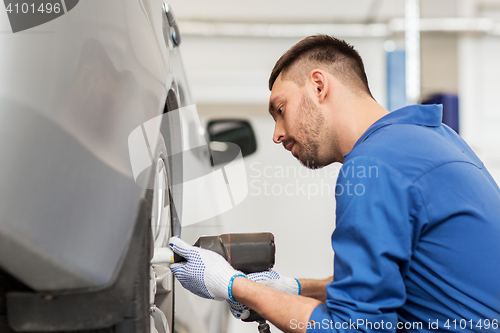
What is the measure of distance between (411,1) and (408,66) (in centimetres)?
68

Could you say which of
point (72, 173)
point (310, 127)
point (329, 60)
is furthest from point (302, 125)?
point (72, 173)

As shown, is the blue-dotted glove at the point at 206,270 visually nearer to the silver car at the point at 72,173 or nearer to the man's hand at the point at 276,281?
the man's hand at the point at 276,281

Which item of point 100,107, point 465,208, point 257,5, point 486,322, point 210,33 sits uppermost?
point 257,5

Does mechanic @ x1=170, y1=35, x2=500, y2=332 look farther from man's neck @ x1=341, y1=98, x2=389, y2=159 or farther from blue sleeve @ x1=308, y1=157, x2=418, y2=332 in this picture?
man's neck @ x1=341, y1=98, x2=389, y2=159

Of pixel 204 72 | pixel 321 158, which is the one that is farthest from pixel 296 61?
pixel 204 72

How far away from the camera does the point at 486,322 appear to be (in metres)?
0.84

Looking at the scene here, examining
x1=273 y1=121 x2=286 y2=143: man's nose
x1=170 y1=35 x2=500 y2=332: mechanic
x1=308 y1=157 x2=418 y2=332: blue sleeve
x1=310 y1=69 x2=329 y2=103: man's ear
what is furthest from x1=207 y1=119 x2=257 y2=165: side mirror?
x1=308 y1=157 x2=418 y2=332: blue sleeve

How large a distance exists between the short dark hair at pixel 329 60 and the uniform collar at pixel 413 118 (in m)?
0.22

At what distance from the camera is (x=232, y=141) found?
221 centimetres

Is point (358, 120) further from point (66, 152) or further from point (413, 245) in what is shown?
point (66, 152)

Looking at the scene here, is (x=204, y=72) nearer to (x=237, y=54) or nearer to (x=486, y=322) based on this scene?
(x=237, y=54)

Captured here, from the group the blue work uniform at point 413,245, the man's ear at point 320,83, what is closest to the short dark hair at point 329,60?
the man's ear at point 320,83

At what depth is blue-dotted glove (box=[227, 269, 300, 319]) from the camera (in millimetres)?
1201

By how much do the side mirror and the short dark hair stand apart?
78cm
